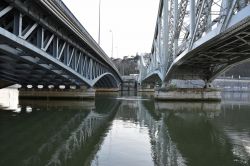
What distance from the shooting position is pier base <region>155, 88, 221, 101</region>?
51.0 metres

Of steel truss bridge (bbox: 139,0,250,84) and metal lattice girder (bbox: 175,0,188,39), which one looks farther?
metal lattice girder (bbox: 175,0,188,39)

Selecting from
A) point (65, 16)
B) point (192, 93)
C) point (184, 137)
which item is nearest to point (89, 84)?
point (192, 93)

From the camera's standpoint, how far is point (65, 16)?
2667 cm

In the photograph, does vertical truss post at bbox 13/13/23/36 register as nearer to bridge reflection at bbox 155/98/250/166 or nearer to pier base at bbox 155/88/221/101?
bridge reflection at bbox 155/98/250/166

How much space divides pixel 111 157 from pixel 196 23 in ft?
60.0

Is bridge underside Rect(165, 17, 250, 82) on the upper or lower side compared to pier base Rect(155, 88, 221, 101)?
upper

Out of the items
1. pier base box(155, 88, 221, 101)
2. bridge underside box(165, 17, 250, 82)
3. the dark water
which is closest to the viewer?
the dark water

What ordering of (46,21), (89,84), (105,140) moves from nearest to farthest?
1. (105,140)
2. (46,21)
3. (89,84)

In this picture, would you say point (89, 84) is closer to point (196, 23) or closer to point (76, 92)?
point (76, 92)

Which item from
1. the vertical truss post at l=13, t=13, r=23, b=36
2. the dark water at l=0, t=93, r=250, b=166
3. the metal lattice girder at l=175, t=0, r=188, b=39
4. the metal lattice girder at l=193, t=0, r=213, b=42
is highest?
the metal lattice girder at l=175, t=0, r=188, b=39

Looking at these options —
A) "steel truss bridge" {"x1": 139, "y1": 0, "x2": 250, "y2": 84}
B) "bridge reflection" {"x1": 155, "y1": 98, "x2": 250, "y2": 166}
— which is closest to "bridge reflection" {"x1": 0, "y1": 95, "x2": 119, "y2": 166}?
"bridge reflection" {"x1": 155, "y1": 98, "x2": 250, "y2": 166}

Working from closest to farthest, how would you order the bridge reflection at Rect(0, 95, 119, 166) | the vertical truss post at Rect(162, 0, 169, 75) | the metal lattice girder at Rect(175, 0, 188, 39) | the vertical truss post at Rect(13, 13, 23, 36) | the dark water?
the dark water → the bridge reflection at Rect(0, 95, 119, 166) → the vertical truss post at Rect(13, 13, 23, 36) → the metal lattice girder at Rect(175, 0, 188, 39) → the vertical truss post at Rect(162, 0, 169, 75)

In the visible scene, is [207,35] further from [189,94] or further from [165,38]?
[165,38]

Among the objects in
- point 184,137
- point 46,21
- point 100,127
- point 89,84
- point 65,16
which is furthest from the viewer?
point 89,84
